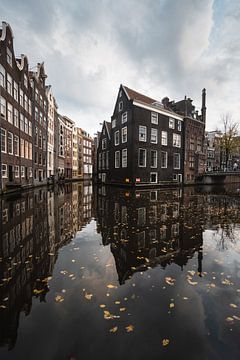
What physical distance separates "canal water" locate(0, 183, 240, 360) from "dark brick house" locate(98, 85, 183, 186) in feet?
79.8

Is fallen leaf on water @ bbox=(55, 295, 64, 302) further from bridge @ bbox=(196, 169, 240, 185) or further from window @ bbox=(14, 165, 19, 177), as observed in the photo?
bridge @ bbox=(196, 169, 240, 185)

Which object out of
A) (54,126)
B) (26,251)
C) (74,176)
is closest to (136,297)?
(26,251)

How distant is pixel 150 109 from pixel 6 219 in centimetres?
2979

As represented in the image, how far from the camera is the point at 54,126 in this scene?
45062mm

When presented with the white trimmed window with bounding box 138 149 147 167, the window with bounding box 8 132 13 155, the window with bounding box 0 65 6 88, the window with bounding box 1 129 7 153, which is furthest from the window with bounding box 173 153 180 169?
the window with bounding box 0 65 6 88

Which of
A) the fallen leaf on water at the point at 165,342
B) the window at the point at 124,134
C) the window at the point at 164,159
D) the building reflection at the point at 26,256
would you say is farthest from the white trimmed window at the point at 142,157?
the fallen leaf on water at the point at 165,342

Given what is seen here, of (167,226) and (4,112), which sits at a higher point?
(4,112)

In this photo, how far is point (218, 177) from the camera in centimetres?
5019

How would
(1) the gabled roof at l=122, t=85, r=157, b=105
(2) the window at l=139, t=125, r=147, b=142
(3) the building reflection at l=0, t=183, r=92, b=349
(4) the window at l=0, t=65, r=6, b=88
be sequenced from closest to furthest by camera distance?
(3) the building reflection at l=0, t=183, r=92, b=349
(4) the window at l=0, t=65, r=6, b=88
(2) the window at l=139, t=125, r=147, b=142
(1) the gabled roof at l=122, t=85, r=157, b=105

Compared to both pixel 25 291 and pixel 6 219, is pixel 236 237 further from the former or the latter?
pixel 6 219

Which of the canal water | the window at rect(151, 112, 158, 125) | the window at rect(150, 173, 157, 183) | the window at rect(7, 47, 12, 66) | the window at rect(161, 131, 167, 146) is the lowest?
the canal water

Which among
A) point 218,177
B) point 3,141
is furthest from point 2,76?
point 218,177

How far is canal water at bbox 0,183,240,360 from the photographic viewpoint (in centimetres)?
251

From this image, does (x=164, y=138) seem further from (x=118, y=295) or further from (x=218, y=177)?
(x=118, y=295)
